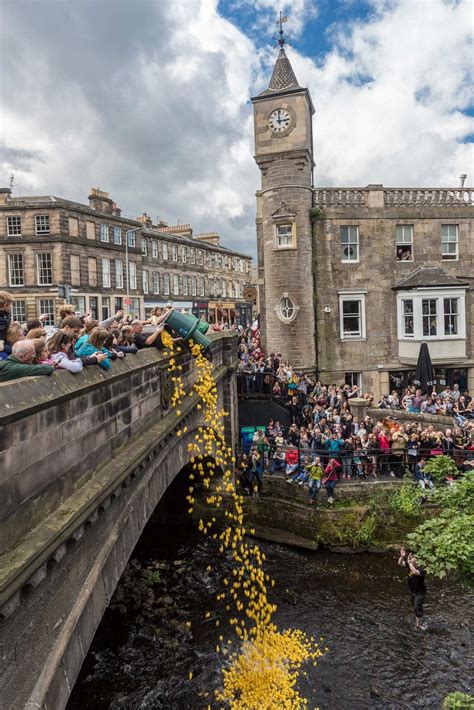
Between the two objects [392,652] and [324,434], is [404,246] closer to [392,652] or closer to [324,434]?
[324,434]

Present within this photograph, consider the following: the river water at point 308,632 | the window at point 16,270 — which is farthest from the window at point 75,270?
the river water at point 308,632

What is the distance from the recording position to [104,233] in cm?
4122

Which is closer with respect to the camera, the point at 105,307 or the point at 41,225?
the point at 41,225

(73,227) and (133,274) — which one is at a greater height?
(73,227)

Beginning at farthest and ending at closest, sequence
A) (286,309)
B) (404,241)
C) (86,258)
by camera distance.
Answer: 1. (86,258)
2. (404,241)
3. (286,309)

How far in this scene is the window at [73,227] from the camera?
3723 cm

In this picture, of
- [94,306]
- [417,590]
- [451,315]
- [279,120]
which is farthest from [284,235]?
[94,306]

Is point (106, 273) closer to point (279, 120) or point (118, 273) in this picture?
point (118, 273)

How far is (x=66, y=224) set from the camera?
3669 cm

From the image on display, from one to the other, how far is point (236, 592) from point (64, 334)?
10.0 m

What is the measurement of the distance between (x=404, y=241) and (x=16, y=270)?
92.4 ft

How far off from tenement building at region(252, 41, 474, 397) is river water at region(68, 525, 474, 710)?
11.6 meters

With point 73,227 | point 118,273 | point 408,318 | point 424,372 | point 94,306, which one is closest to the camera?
point 424,372

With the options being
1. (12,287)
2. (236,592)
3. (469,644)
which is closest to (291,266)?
(236,592)
